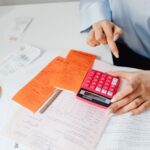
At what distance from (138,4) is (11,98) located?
499mm

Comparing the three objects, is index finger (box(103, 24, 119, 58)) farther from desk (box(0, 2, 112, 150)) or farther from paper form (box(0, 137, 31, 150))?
paper form (box(0, 137, 31, 150))

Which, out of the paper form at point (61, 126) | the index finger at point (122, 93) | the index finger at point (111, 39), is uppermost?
the index finger at point (111, 39)

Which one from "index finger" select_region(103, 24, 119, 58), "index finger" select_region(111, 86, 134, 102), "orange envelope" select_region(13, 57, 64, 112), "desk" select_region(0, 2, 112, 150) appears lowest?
"orange envelope" select_region(13, 57, 64, 112)

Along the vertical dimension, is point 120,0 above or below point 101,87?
above

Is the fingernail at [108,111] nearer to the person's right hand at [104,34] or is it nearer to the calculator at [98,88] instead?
the calculator at [98,88]

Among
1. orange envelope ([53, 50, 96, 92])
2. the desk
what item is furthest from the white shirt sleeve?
orange envelope ([53, 50, 96, 92])

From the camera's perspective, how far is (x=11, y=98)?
2.34 ft

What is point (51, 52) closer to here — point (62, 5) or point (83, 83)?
point (83, 83)

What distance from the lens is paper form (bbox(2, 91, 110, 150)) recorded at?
585 mm

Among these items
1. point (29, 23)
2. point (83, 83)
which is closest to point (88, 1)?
point (29, 23)

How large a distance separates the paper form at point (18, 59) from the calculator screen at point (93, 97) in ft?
0.75

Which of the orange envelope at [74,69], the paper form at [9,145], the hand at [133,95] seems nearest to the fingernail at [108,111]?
the hand at [133,95]

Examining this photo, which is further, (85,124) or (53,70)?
(53,70)

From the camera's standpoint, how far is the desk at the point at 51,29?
0.86 metres
